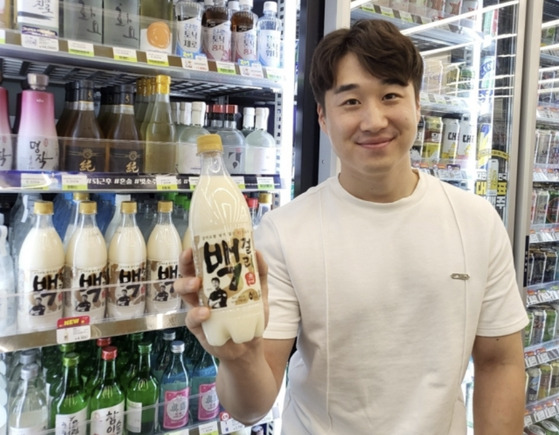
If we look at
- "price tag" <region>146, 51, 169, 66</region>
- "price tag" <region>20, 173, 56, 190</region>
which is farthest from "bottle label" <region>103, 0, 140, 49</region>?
"price tag" <region>20, 173, 56, 190</region>

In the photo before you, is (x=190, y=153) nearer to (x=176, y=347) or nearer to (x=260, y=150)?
(x=260, y=150)

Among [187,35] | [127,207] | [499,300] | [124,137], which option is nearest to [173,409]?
[127,207]

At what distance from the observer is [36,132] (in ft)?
4.76

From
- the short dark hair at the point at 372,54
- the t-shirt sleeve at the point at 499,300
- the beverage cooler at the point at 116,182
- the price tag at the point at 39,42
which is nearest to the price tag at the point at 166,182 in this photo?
the beverage cooler at the point at 116,182

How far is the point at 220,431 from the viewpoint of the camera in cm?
167

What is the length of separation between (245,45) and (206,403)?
119 centimetres

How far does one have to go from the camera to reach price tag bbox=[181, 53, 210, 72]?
152 cm

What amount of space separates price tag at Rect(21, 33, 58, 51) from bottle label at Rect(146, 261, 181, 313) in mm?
659

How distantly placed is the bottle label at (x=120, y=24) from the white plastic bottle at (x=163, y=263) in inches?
19.4

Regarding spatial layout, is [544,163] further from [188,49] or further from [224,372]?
[224,372]

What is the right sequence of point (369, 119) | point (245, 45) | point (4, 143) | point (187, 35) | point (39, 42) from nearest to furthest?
point (369, 119)
point (39, 42)
point (4, 143)
point (187, 35)
point (245, 45)

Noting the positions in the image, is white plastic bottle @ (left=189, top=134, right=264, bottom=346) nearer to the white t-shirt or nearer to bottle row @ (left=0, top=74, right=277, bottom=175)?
the white t-shirt

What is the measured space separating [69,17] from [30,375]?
3.28 ft

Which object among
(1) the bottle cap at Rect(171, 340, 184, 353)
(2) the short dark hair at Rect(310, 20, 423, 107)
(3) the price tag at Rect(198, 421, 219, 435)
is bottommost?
(3) the price tag at Rect(198, 421, 219, 435)
